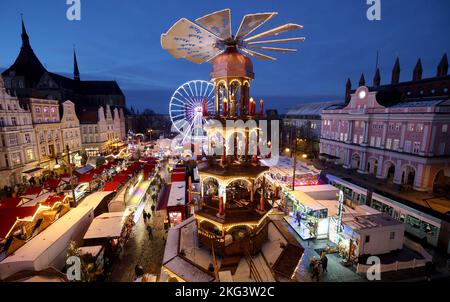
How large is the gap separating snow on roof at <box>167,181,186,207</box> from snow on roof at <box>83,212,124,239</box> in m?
4.50

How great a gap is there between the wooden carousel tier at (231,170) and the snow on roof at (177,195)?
409 inches

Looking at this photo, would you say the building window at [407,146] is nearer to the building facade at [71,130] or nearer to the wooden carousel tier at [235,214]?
the wooden carousel tier at [235,214]

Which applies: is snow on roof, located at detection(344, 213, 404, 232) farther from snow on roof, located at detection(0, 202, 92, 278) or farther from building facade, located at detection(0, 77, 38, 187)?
building facade, located at detection(0, 77, 38, 187)

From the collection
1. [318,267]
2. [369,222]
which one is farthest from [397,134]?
[318,267]

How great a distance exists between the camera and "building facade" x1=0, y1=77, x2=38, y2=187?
100ft

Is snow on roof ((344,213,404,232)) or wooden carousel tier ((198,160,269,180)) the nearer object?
wooden carousel tier ((198,160,269,180))

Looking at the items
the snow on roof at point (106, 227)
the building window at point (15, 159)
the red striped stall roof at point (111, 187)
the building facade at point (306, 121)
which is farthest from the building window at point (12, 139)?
the building facade at point (306, 121)

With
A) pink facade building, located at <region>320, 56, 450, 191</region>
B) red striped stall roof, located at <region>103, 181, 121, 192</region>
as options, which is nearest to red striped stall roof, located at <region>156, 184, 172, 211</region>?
red striped stall roof, located at <region>103, 181, 121, 192</region>

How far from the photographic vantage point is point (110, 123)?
60.0 m

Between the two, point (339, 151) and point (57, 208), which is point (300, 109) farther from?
point (57, 208)

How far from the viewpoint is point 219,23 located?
353 inches

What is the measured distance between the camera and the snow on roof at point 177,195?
20.6 m

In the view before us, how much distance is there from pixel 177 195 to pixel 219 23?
17431mm
